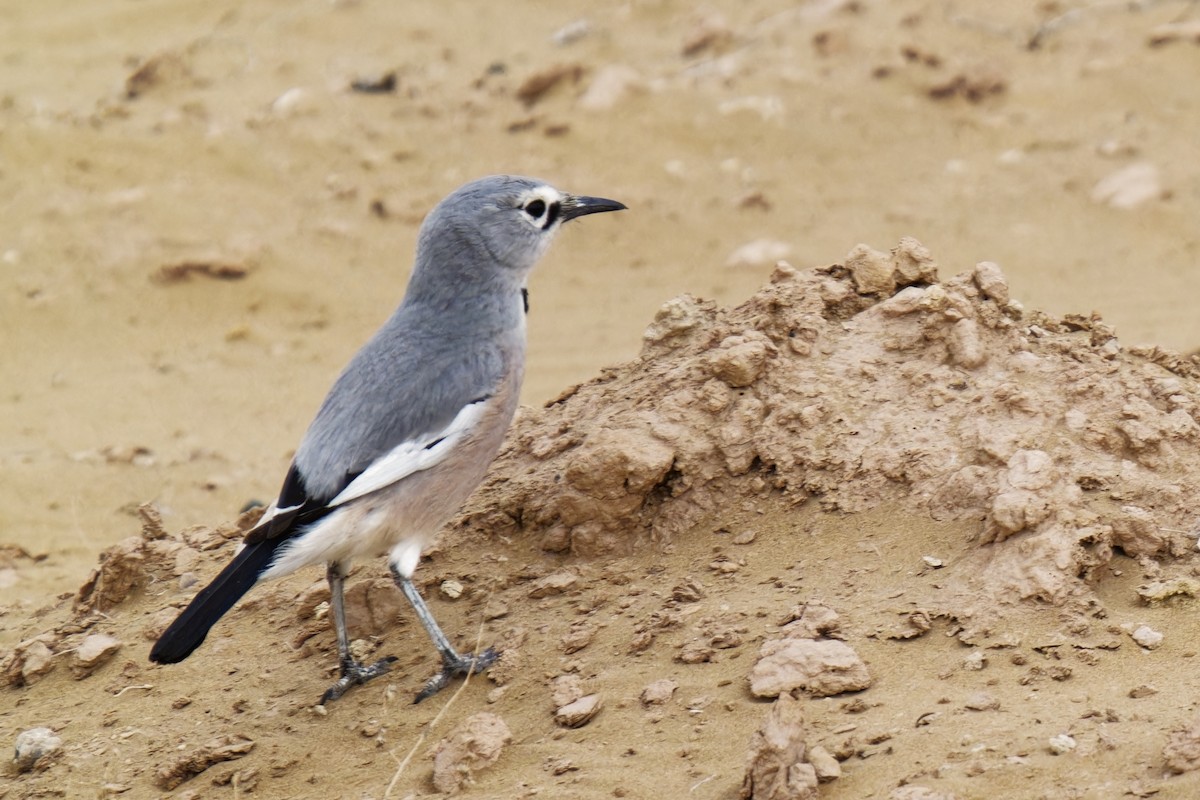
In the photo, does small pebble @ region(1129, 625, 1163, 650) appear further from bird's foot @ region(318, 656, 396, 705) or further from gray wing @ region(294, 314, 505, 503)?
bird's foot @ region(318, 656, 396, 705)

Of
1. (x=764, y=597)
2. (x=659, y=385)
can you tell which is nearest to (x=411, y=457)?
(x=659, y=385)

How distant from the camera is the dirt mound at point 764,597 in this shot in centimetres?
404

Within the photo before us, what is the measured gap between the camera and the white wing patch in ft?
16.5

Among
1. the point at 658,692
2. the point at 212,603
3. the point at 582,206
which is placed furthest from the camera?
A: the point at 582,206

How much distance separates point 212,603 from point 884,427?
2371mm

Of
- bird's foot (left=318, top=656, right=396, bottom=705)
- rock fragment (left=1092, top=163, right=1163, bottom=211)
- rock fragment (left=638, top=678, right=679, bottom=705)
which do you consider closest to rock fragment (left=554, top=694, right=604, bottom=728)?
rock fragment (left=638, top=678, right=679, bottom=705)

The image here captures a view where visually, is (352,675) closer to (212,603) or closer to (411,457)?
(212,603)

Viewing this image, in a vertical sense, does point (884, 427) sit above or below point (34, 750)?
above

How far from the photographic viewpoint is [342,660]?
16.9 ft

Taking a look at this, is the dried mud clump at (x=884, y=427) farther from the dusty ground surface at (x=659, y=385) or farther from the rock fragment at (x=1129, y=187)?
the rock fragment at (x=1129, y=187)

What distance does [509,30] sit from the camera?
599 inches

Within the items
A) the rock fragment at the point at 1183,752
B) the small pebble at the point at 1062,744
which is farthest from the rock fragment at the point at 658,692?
the rock fragment at the point at 1183,752

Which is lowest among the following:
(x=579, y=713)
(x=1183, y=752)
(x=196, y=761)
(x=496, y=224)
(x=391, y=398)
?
(x=196, y=761)

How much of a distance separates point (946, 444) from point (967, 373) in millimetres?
370
